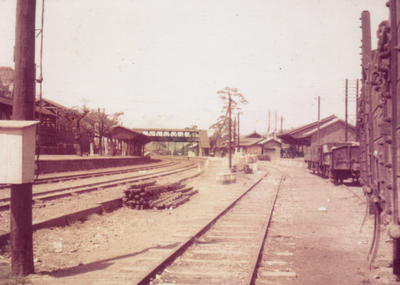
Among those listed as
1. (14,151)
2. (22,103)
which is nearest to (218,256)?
(14,151)

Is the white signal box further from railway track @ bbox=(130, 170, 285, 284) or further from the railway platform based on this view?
the railway platform

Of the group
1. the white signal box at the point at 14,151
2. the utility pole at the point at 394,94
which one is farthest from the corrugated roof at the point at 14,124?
the utility pole at the point at 394,94

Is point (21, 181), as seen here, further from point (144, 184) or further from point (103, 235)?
point (144, 184)

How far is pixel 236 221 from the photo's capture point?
33.4 ft

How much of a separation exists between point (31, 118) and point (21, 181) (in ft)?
3.12

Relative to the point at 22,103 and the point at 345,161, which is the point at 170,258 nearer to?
the point at 22,103

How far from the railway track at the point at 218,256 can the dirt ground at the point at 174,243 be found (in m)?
0.35

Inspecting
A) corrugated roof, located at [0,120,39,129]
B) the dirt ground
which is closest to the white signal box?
corrugated roof, located at [0,120,39,129]

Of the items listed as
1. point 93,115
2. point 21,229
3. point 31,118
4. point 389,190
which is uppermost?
point 93,115

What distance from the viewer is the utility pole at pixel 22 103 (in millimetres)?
5594

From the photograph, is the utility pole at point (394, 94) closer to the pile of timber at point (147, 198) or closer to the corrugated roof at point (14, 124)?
the corrugated roof at point (14, 124)

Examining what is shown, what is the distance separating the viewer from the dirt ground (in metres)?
5.71

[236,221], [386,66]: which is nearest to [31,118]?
[386,66]

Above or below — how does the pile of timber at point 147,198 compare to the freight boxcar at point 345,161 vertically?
below
